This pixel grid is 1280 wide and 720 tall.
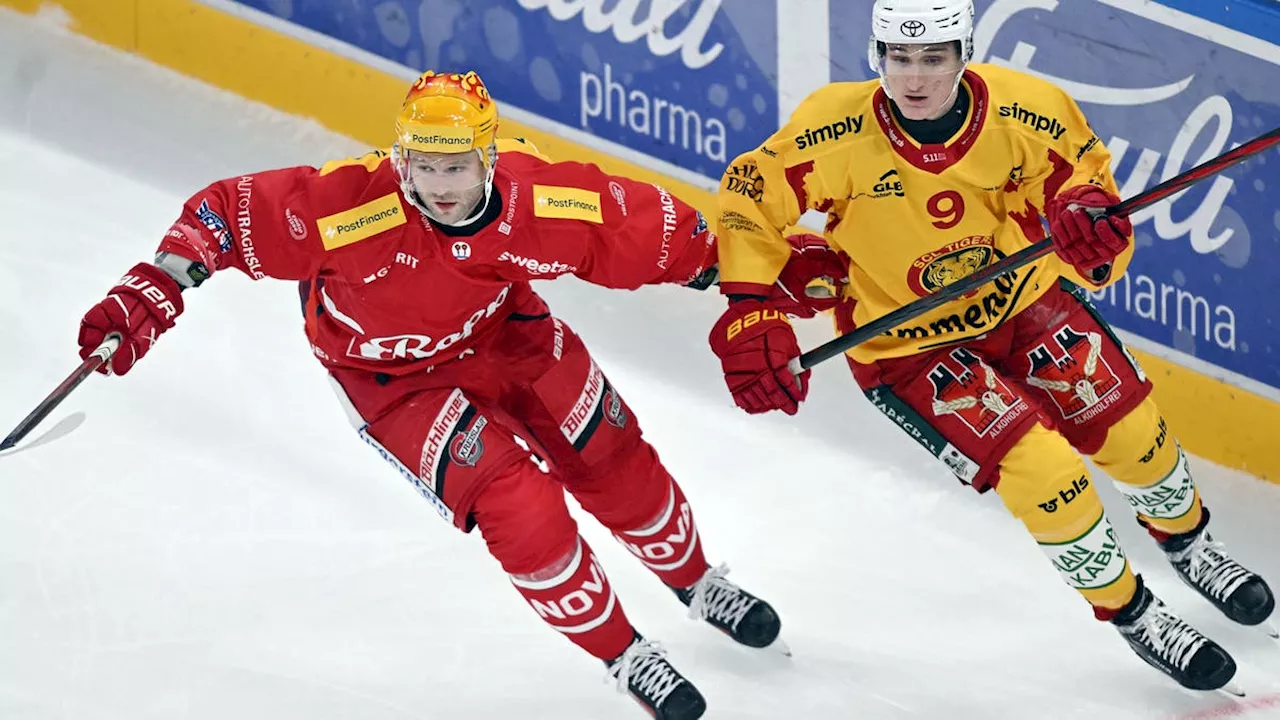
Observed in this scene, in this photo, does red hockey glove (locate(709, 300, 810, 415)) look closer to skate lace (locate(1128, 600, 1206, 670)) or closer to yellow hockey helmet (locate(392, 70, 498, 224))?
yellow hockey helmet (locate(392, 70, 498, 224))

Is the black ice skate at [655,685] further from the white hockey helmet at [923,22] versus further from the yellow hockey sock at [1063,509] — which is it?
the white hockey helmet at [923,22]

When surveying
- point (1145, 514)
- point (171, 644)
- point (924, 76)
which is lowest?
point (171, 644)

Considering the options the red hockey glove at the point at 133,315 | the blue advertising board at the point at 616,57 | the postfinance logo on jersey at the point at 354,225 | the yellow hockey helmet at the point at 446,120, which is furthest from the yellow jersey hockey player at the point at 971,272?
the blue advertising board at the point at 616,57

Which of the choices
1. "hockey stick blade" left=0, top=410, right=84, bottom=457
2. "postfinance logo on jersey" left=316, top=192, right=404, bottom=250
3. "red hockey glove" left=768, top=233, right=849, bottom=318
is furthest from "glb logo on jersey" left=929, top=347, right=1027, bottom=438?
"hockey stick blade" left=0, top=410, right=84, bottom=457

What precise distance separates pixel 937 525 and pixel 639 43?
5.53 ft

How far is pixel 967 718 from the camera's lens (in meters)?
4.29

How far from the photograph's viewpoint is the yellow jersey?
397cm

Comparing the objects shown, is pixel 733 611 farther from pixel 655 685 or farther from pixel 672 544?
pixel 655 685

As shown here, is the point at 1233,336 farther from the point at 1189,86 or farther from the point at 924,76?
the point at 924,76

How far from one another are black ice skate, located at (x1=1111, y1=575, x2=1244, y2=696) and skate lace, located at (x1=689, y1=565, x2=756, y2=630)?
82cm

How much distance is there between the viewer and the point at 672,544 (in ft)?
14.7

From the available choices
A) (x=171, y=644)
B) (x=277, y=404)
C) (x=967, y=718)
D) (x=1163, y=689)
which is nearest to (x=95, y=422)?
(x=277, y=404)

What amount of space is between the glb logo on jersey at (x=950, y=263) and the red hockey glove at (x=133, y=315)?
1.42m

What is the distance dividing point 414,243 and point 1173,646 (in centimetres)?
169
